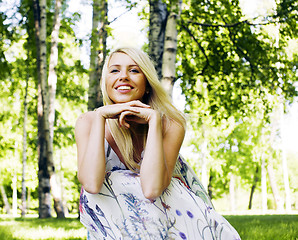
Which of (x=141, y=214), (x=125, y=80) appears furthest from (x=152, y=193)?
(x=125, y=80)

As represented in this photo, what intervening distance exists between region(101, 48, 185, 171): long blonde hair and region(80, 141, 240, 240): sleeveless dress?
0.85 feet

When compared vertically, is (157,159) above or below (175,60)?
below

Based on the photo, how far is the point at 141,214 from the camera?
233cm

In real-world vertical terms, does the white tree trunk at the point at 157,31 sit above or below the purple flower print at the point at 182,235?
above

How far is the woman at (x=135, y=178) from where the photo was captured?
7.64ft

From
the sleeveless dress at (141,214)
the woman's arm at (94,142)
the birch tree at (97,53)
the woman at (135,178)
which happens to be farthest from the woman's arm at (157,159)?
the birch tree at (97,53)

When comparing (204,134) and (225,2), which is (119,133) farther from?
(204,134)

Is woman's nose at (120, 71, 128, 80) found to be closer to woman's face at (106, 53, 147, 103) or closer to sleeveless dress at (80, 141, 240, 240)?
woman's face at (106, 53, 147, 103)

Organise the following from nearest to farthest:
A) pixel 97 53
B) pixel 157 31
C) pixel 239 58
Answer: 1. pixel 157 31
2. pixel 97 53
3. pixel 239 58

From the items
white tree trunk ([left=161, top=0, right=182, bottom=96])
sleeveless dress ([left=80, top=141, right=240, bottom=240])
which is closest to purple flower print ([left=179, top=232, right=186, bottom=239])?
sleeveless dress ([left=80, top=141, right=240, bottom=240])

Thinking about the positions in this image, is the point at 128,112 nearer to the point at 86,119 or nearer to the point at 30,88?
the point at 86,119

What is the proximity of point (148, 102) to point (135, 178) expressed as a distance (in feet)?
2.39

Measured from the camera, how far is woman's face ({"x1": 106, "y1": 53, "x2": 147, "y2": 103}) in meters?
2.71

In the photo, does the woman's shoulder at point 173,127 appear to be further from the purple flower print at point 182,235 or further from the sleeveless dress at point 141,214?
the purple flower print at point 182,235
